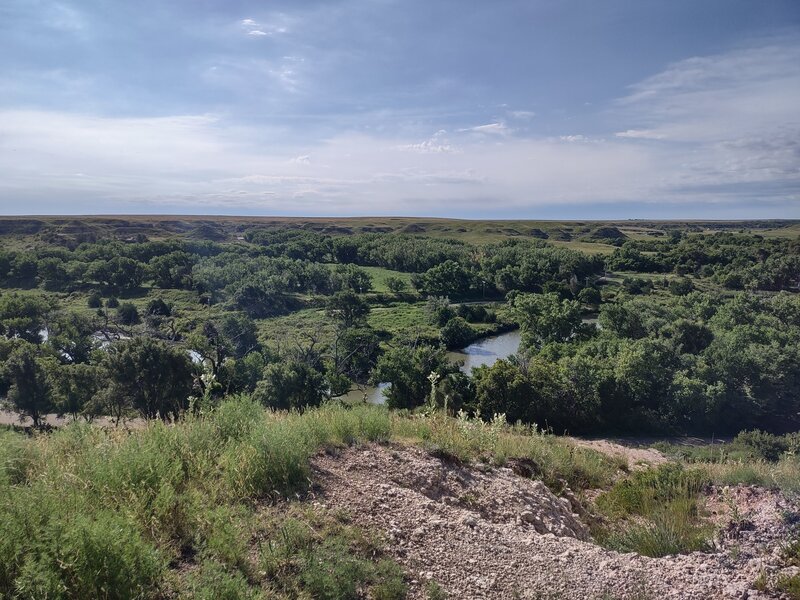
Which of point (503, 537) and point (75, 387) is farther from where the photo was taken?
point (75, 387)

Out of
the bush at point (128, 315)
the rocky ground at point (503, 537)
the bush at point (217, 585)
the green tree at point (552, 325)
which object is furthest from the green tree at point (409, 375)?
the bush at point (128, 315)

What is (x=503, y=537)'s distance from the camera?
470 centimetres

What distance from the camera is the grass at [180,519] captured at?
3.06 m

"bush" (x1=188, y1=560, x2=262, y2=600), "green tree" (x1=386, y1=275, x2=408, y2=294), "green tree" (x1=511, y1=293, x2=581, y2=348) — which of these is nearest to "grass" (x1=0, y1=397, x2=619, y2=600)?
"bush" (x1=188, y1=560, x2=262, y2=600)

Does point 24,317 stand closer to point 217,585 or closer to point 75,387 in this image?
point 75,387

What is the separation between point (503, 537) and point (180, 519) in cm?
292

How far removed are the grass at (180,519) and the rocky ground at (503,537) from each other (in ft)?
1.20

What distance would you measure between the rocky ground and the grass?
36cm

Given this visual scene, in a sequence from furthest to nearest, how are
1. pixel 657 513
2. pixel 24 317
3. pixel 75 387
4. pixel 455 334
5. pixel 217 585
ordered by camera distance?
pixel 455 334, pixel 24 317, pixel 75 387, pixel 657 513, pixel 217 585

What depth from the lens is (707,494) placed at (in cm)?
707

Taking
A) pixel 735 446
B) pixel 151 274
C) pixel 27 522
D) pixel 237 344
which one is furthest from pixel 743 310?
pixel 151 274

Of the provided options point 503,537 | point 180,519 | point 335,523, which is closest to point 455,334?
point 503,537

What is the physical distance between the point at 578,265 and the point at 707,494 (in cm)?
6574

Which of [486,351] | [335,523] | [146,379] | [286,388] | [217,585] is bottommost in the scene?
[486,351]
